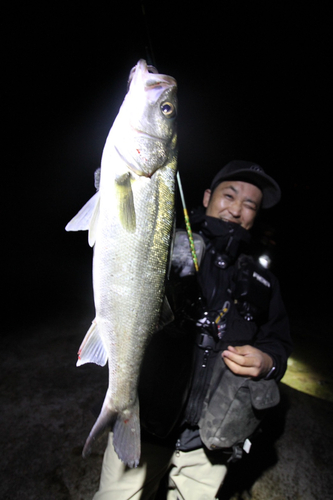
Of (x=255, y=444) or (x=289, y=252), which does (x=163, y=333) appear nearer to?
(x=255, y=444)

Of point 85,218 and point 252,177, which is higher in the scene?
point 85,218

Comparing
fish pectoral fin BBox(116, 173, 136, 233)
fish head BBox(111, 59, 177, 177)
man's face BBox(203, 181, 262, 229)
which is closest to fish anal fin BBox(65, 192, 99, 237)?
fish pectoral fin BBox(116, 173, 136, 233)

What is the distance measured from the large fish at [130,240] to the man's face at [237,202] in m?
1.15

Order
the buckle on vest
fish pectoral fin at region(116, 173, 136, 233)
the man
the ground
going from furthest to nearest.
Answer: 1. the ground
2. the buckle on vest
3. the man
4. fish pectoral fin at region(116, 173, 136, 233)

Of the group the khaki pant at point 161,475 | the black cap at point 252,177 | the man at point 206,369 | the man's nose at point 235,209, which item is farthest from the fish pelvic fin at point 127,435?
the black cap at point 252,177

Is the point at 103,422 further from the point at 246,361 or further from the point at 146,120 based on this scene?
the point at 146,120

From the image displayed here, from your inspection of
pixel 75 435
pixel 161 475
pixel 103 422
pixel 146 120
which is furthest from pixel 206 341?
pixel 75 435

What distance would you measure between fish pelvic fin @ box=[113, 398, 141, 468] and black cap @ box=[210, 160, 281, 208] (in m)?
1.86

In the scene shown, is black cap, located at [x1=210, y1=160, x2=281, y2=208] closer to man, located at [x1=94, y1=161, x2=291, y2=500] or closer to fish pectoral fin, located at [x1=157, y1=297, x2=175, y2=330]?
man, located at [x1=94, y1=161, x2=291, y2=500]

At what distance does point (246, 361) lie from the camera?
1480mm

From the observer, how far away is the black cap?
2088mm

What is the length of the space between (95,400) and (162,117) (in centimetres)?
297

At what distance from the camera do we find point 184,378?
1.50m

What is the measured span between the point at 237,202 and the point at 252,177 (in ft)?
0.87
